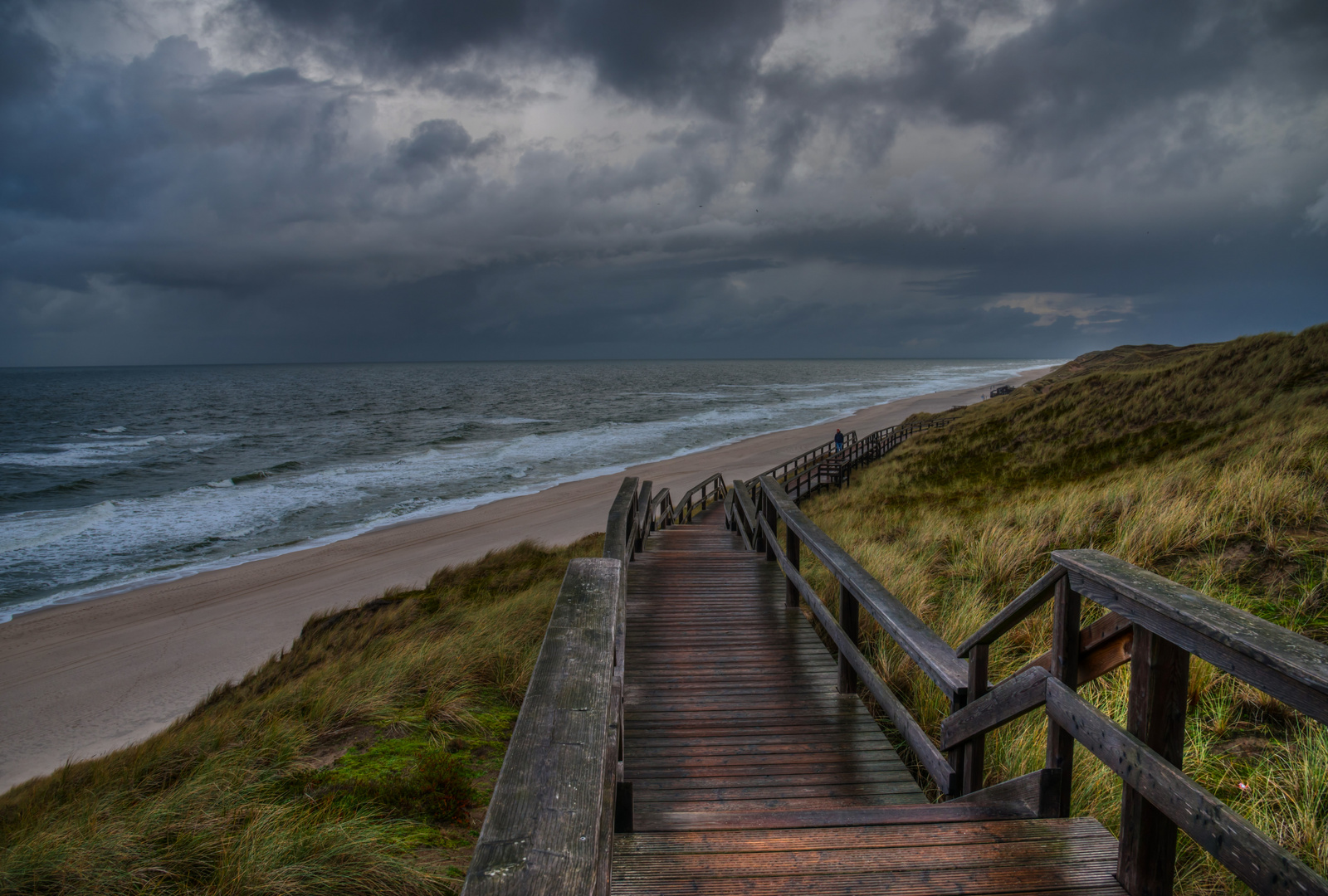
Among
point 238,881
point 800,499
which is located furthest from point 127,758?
point 800,499

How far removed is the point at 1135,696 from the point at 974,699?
0.83m

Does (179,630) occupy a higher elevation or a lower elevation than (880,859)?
lower

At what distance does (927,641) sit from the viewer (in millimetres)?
2965

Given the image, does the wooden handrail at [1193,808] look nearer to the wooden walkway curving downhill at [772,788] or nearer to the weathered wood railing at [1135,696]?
the weathered wood railing at [1135,696]

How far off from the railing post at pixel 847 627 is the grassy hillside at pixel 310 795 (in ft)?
7.30

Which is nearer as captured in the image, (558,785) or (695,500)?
(558,785)

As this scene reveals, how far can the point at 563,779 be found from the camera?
1433 millimetres

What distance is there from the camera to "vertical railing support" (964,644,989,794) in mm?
2600

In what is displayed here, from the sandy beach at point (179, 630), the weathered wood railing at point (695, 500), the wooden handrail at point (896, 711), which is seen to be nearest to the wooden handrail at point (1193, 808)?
the wooden handrail at point (896, 711)

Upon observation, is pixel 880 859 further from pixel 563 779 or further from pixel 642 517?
pixel 642 517

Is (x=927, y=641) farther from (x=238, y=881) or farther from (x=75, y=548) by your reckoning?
(x=75, y=548)

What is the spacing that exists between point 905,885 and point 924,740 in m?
1.18

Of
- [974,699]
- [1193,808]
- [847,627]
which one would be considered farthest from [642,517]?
[1193,808]

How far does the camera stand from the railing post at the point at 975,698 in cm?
260
